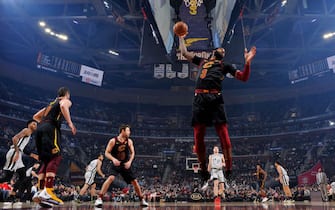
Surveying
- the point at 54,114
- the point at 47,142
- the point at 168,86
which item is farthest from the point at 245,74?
the point at 168,86

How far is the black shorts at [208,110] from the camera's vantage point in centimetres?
484

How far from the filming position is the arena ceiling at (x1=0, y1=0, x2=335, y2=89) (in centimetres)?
1928

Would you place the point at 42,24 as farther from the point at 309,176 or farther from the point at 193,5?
the point at 309,176

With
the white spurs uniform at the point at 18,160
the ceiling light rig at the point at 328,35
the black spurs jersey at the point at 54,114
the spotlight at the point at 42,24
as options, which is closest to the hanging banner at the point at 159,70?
the white spurs uniform at the point at 18,160

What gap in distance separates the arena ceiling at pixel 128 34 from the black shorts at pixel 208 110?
28.4 ft

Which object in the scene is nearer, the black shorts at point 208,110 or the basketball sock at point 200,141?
the black shorts at point 208,110

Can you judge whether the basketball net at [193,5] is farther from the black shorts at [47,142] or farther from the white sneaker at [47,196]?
the white sneaker at [47,196]

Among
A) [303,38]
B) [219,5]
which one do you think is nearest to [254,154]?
[303,38]

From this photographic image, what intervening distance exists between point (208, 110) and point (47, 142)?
274 cm

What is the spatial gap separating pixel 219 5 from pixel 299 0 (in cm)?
1022

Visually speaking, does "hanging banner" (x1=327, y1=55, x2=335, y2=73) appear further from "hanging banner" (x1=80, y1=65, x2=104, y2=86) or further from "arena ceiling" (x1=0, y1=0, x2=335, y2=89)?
"hanging banner" (x1=80, y1=65, x2=104, y2=86)

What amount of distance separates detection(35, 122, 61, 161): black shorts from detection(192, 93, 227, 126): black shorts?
2.41 meters

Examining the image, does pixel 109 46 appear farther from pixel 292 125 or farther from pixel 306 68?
pixel 292 125

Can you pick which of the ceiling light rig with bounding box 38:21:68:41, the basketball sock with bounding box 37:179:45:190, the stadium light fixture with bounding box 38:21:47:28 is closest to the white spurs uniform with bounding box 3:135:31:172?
the basketball sock with bounding box 37:179:45:190
